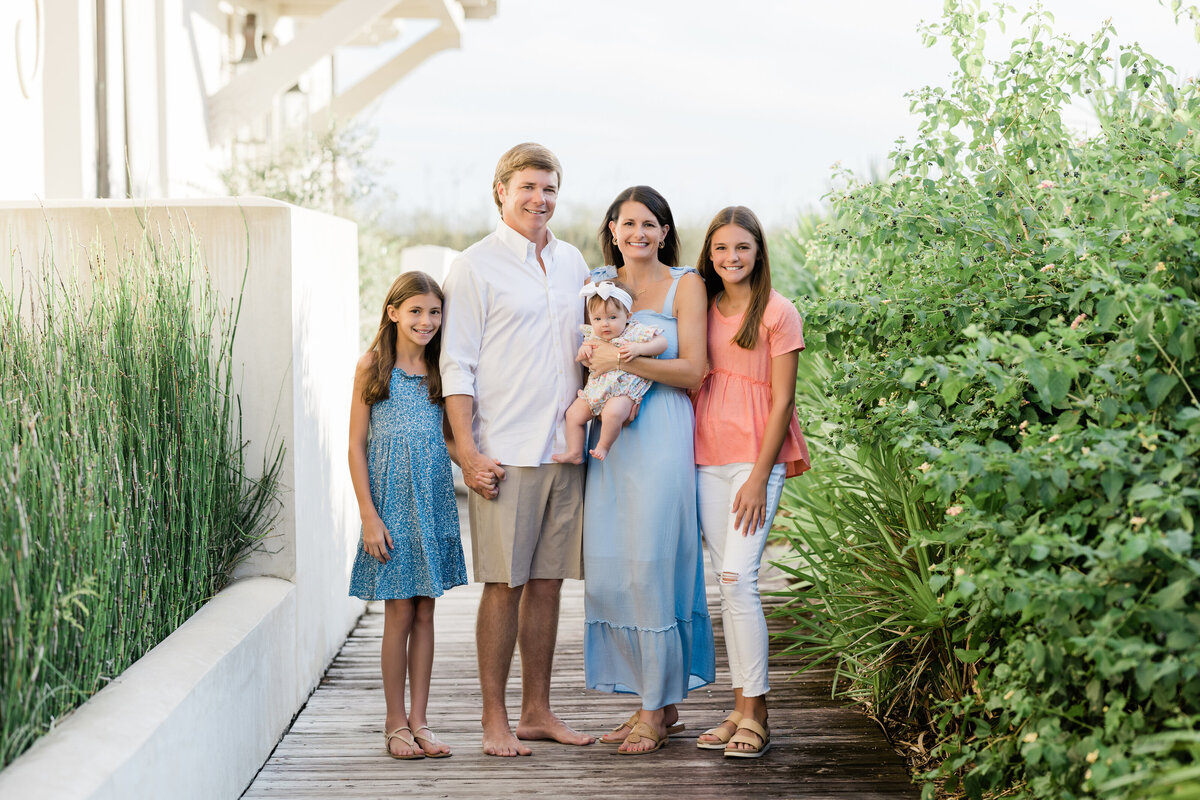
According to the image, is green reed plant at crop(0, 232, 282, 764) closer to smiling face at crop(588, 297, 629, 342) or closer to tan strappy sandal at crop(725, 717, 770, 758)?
smiling face at crop(588, 297, 629, 342)

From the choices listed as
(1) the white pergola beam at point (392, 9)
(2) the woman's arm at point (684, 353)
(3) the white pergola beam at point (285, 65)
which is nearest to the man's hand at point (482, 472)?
(2) the woman's arm at point (684, 353)

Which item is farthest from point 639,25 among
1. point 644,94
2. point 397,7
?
point 397,7

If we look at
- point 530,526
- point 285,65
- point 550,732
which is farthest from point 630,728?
point 285,65

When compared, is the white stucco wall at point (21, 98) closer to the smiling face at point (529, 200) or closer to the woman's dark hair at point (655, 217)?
the smiling face at point (529, 200)

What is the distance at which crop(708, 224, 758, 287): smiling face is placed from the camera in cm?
331

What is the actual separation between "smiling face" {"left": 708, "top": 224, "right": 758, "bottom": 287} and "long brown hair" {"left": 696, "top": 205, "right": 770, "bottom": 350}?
16 mm

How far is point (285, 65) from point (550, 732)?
647 centimetres

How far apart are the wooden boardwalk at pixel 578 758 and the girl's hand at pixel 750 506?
659 mm

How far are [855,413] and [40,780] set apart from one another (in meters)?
2.30

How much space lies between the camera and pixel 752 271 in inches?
132

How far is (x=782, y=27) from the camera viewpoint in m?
49.8

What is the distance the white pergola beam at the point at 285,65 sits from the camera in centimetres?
848

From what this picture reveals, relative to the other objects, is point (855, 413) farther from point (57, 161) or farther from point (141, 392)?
point (57, 161)

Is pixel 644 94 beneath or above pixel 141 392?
above
